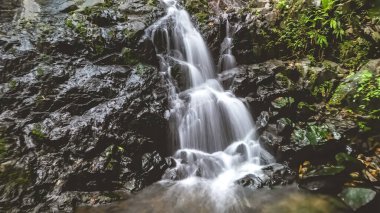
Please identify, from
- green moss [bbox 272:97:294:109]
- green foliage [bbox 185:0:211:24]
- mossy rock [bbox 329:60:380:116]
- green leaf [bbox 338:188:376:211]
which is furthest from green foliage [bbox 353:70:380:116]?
green foliage [bbox 185:0:211:24]

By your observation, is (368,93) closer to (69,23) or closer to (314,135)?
(314,135)

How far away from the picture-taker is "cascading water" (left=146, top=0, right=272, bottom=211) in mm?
6160

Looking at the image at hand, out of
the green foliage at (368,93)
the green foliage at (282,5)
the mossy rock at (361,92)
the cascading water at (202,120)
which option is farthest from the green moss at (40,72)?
the green foliage at (368,93)

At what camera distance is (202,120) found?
7.13 metres

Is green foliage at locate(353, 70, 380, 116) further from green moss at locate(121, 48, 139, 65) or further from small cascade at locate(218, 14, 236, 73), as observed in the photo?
green moss at locate(121, 48, 139, 65)

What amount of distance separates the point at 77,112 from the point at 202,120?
294 centimetres

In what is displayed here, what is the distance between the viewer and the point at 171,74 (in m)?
7.71

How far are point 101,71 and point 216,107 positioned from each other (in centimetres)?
306

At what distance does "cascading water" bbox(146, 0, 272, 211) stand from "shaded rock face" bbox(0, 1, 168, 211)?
1.36ft

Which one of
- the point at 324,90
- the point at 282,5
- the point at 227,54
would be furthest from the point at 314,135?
the point at 282,5

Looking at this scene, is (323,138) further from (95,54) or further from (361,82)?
(95,54)

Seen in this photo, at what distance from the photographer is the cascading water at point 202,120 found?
616 centimetres


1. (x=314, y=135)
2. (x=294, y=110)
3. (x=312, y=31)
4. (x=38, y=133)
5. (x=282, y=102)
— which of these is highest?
(x=312, y=31)

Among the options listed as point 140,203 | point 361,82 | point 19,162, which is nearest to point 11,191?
point 19,162
